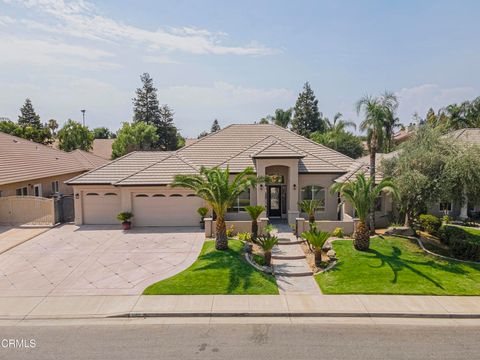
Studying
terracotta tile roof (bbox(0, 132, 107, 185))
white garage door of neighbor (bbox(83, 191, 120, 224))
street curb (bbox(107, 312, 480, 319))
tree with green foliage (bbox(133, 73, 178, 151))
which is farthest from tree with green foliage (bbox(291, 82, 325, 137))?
street curb (bbox(107, 312, 480, 319))

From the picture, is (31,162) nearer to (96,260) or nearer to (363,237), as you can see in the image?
(96,260)

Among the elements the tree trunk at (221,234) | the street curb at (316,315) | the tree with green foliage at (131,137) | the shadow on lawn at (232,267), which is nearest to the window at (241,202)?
the tree trunk at (221,234)

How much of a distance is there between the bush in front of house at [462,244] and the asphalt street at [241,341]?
6623 millimetres

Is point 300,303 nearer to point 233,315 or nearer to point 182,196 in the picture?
point 233,315

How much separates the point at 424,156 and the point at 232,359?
46.3 ft

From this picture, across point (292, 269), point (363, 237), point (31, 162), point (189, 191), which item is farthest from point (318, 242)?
point (31, 162)

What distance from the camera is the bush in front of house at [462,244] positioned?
15484 millimetres

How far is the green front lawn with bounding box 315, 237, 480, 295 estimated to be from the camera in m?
12.4

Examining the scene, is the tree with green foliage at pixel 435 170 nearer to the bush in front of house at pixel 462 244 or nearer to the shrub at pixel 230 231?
the bush in front of house at pixel 462 244

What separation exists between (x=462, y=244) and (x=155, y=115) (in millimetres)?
61220

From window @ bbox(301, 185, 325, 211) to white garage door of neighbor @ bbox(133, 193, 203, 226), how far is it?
7540 mm

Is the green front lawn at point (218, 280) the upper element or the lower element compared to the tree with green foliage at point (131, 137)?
lower

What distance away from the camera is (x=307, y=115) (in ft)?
210

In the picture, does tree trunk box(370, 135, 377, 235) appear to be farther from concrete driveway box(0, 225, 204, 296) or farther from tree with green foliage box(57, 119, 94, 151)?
tree with green foliage box(57, 119, 94, 151)
